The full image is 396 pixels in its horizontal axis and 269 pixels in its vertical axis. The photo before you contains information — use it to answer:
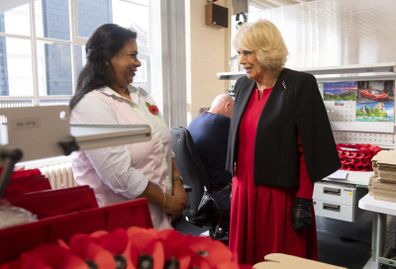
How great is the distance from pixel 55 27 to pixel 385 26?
237 cm

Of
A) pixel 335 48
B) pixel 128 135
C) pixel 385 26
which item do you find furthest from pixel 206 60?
pixel 128 135

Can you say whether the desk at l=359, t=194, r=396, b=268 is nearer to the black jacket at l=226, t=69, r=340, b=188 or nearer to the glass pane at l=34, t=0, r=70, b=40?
the black jacket at l=226, t=69, r=340, b=188

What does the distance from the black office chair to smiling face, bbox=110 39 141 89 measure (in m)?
1.01

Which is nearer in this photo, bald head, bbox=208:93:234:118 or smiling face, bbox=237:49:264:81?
smiling face, bbox=237:49:264:81

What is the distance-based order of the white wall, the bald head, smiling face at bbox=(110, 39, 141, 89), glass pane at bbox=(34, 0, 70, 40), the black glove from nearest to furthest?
smiling face at bbox=(110, 39, 141, 89), the black glove, glass pane at bbox=(34, 0, 70, 40), the bald head, the white wall

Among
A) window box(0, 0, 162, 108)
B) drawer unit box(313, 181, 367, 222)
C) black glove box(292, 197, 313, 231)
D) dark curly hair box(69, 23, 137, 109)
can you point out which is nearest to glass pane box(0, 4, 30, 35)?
window box(0, 0, 162, 108)

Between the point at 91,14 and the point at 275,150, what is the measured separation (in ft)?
7.09

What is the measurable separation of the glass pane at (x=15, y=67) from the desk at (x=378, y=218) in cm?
226

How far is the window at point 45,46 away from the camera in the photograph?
2.55m

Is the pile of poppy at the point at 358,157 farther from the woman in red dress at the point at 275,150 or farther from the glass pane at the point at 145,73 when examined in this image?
the glass pane at the point at 145,73

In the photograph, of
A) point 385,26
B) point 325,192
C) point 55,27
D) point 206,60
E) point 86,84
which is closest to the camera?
point 86,84

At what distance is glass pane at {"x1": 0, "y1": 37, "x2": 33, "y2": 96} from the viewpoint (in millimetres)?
Answer: 2510

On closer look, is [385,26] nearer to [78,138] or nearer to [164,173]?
[164,173]

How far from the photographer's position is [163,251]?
1.79 ft
